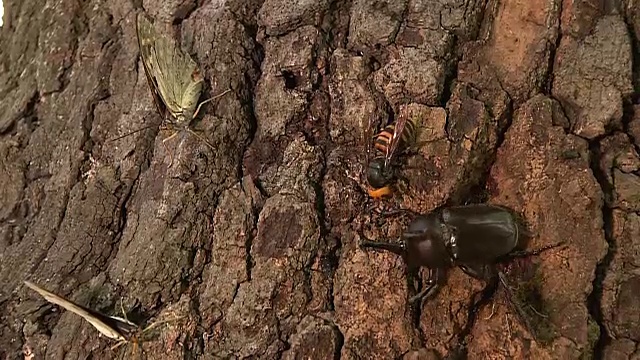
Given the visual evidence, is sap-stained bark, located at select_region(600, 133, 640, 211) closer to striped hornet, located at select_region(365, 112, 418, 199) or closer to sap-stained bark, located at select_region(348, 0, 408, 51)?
striped hornet, located at select_region(365, 112, 418, 199)

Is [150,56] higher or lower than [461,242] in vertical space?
higher

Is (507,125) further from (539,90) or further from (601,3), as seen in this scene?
(601,3)

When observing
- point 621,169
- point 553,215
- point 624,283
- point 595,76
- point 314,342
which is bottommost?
point 314,342

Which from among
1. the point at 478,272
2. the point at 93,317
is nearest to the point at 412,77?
the point at 478,272

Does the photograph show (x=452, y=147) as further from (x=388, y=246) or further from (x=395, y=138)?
(x=388, y=246)

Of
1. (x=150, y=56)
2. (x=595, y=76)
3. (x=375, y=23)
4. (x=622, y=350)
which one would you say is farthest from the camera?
(x=150, y=56)
